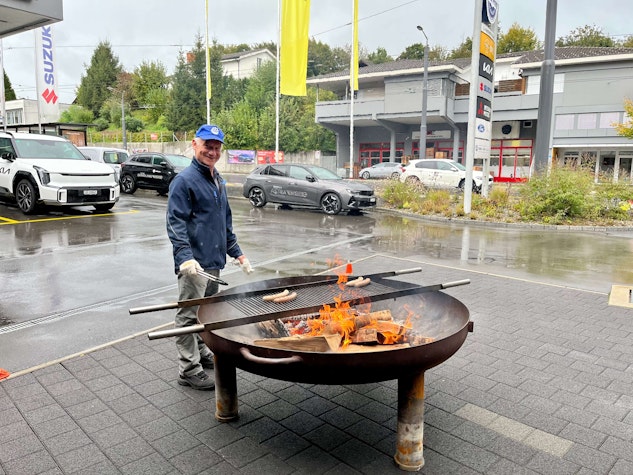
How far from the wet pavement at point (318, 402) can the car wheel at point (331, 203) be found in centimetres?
913

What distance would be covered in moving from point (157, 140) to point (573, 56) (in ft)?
125

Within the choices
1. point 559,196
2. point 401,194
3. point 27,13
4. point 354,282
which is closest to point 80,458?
point 354,282

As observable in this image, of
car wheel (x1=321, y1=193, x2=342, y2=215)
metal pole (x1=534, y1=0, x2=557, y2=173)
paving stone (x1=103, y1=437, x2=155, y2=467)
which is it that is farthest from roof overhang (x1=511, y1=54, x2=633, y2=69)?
paving stone (x1=103, y1=437, x2=155, y2=467)

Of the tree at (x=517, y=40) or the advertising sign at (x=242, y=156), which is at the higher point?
the tree at (x=517, y=40)

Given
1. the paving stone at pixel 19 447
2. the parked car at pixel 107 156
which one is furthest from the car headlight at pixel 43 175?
the paving stone at pixel 19 447

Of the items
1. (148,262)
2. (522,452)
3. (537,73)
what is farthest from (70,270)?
(537,73)

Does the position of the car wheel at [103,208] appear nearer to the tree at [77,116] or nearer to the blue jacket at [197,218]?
the blue jacket at [197,218]

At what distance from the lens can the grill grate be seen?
10.7ft

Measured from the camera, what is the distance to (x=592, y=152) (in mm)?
34188

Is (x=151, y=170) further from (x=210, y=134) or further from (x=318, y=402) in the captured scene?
(x=318, y=402)

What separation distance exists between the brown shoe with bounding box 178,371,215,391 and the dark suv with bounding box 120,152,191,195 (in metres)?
16.8

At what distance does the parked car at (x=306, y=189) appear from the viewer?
51.2 feet

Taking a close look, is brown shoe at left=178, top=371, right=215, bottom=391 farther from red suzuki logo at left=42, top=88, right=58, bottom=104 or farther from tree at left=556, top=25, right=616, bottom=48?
tree at left=556, top=25, right=616, bottom=48

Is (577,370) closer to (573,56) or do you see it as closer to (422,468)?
(422,468)
